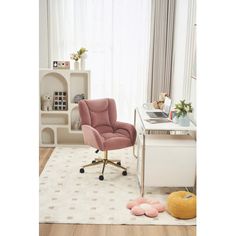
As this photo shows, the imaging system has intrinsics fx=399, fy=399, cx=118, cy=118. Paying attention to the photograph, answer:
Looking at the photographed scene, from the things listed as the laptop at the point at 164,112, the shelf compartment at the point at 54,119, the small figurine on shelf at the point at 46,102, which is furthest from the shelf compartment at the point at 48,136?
the laptop at the point at 164,112

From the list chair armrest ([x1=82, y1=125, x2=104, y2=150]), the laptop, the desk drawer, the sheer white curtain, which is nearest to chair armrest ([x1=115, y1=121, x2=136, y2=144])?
the laptop

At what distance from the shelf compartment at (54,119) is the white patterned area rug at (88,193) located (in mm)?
661

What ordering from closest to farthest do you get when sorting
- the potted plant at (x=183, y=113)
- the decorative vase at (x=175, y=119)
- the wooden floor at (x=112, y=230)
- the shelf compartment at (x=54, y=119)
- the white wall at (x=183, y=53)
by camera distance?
the wooden floor at (x=112, y=230), the potted plant at (x=183, y=113), the decorative vase at (x=175, y=119), the white wall at (x=183, y=53), the shelf compartment at (x=54, y=119)

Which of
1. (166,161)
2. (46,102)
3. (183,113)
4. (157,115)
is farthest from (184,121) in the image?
(46,102)

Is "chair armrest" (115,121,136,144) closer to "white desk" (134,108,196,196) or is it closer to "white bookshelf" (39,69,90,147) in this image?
"white desk" (134,108,196,196)

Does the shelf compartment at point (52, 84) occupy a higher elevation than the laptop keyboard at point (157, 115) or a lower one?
higher

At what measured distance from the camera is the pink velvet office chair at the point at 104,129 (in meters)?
4.51

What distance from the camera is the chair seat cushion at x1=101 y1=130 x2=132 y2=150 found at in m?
4.49

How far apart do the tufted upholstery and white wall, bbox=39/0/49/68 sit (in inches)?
58.0

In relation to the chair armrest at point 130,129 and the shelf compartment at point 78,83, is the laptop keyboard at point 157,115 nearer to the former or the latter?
the chair armrest at point 130,129

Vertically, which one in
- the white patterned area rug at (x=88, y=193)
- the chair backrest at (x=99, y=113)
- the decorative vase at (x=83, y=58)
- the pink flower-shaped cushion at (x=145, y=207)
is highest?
the decorative vase at (x=83, y=58)
